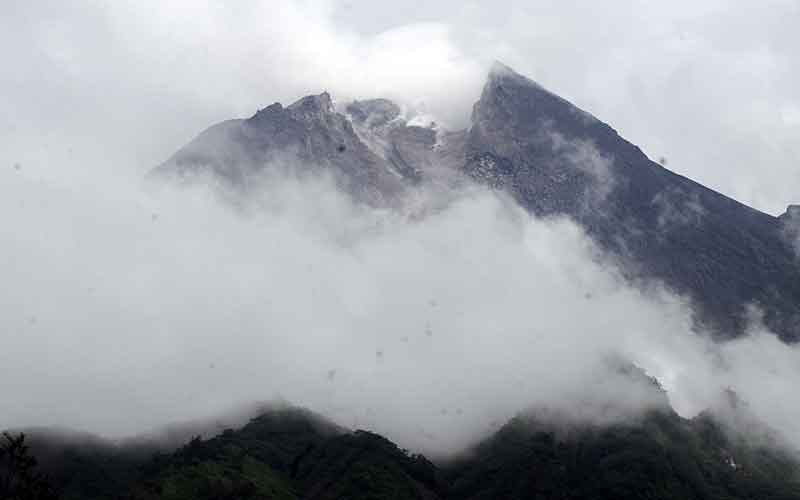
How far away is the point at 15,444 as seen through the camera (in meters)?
142

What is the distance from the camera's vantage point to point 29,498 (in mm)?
134500

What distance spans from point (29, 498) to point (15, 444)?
430 inches
